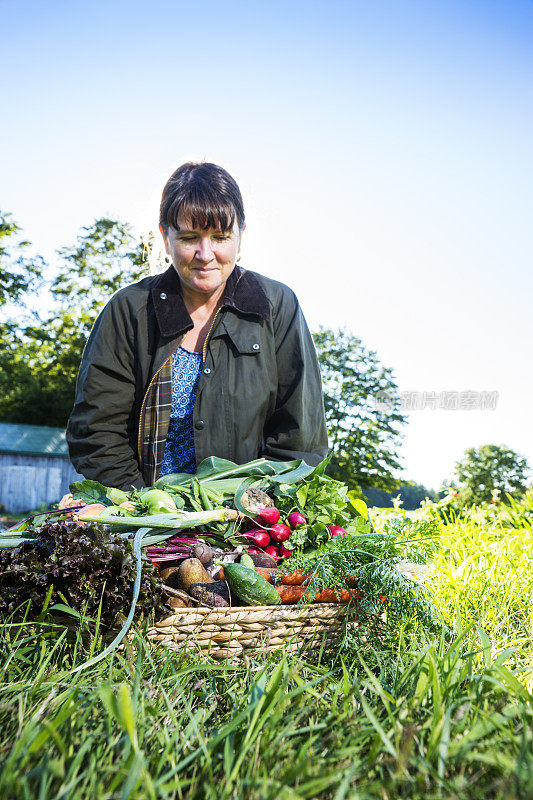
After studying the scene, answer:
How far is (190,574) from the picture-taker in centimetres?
226

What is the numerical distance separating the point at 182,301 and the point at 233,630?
83.5 inches

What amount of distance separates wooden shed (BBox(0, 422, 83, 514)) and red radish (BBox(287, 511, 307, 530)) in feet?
79.3

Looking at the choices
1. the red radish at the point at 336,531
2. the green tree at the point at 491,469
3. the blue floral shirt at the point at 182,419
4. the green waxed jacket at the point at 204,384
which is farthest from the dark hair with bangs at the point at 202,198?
the green tree at the point at 491,469

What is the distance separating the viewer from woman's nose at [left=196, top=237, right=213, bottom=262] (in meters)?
3.29

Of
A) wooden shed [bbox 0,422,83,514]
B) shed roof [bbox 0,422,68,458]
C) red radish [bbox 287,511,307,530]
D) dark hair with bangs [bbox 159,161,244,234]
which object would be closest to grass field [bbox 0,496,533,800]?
red radish [bbox 287,511,307,530]

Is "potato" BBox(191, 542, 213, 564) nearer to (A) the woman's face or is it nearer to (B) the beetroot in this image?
(B) the beetroot

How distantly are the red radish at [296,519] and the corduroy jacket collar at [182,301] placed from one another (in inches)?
53.7

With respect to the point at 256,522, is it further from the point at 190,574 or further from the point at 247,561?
the point at 190,574

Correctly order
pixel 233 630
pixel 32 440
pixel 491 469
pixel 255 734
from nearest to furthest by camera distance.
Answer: pixel 255 734 → pixel 233 630 → pixel 32 440 → pixel 491 469

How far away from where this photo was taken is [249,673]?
1930 mm

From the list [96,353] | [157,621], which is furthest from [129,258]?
[157,621]

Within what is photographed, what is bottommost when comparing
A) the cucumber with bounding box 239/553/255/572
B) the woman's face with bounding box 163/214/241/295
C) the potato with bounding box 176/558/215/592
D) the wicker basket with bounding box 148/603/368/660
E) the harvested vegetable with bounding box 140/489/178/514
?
the wicker basket with bounding box 148/603/368/660

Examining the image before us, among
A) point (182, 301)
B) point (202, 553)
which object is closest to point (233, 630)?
point (202, 553)

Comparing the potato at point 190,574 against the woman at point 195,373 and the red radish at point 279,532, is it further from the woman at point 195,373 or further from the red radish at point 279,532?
the woman at point 195,373
